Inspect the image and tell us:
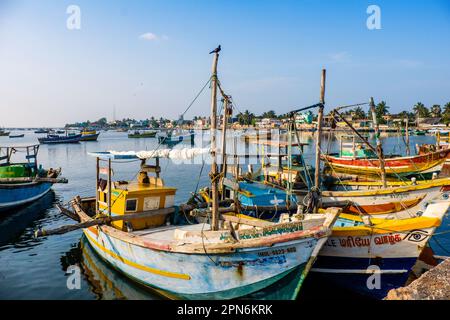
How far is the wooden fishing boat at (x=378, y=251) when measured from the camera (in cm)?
1084

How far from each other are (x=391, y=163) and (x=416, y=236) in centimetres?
2336

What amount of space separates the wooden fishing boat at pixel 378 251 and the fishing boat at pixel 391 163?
14613mm

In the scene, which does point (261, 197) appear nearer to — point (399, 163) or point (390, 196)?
point (390, 196)

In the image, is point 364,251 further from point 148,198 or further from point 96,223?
point 96,223

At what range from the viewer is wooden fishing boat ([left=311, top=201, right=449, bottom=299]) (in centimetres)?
1084

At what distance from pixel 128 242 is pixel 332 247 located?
6.70 meters

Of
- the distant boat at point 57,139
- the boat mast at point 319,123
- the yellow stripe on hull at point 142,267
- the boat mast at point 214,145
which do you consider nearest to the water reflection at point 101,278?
the yellow stripe on hull at point 142,267

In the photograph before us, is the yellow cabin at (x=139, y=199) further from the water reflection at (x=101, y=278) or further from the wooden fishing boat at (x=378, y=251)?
the wooden fishing boat at (x=378, y=251)

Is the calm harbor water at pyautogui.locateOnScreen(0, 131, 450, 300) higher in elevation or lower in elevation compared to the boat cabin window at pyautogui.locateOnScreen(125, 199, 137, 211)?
lower

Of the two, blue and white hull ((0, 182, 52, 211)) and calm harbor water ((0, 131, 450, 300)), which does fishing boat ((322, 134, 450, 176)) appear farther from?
blue and white hull ((0, 182, 52, 211))

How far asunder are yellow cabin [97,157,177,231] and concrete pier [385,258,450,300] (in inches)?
365

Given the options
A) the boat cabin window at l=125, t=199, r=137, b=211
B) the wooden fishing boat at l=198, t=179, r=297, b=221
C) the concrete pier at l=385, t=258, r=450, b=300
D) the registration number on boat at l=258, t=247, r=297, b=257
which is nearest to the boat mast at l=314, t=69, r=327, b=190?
the wooden fishing boat at l=198, t=179, r=297, b=221

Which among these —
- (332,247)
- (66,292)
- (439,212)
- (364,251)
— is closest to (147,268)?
(66,292)
